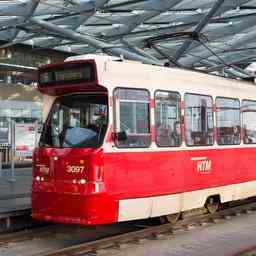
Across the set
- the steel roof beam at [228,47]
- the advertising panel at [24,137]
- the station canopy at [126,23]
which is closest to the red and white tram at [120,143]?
the advertising panel at [24,137]

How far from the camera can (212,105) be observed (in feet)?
42.5

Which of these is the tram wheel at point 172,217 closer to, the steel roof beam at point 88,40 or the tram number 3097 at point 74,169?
the tram number 3097 at point 74,169

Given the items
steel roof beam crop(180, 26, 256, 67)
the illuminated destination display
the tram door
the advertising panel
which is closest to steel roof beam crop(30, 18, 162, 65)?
steel roof beam crop(180, 26, 256, 67)

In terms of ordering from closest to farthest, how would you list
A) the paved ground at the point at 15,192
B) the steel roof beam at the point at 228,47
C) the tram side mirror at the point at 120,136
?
the tram side mirror at the point at 120,136 → the paved ground at the point at 15,192 → the steel roof beam at the point at 228,47

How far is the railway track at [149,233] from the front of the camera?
9.88 m

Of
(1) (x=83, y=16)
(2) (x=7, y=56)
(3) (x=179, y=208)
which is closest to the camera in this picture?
(3) (x=179, y=208)

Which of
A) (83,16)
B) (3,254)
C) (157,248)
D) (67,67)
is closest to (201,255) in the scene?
(157,248)

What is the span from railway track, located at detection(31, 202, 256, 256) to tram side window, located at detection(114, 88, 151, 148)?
1557mm

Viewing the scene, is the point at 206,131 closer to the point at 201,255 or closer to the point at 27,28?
the point at 201,255

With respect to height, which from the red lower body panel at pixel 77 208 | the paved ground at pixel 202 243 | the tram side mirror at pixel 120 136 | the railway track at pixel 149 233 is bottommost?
the paved ground at pixel 202 243

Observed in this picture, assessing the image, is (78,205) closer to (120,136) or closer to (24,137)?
(120,136)

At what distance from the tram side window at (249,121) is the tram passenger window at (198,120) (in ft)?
5.08

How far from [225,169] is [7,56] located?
22.3 metres

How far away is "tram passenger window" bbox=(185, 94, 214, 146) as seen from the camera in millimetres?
12156
